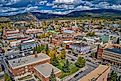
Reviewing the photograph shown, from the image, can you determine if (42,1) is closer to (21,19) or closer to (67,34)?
(21,19)

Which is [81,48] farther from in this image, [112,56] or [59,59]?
[112,56]

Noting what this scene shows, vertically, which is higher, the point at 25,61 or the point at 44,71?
the point at 25,61

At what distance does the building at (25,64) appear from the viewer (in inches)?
551

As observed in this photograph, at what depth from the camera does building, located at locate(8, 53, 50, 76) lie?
45.9 ft

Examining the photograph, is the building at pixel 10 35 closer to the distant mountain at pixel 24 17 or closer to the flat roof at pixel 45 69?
the flat roof at pixel 45 69

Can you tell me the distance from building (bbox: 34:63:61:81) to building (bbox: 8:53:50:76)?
0.44 metres

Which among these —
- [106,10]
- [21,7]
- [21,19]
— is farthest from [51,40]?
[21,7]

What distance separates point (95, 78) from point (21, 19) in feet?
90.5

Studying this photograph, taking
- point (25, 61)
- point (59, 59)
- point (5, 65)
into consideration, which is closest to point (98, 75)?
point (59, 59)

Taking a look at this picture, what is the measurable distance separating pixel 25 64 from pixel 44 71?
63.7 inches

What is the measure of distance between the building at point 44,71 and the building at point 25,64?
44cm

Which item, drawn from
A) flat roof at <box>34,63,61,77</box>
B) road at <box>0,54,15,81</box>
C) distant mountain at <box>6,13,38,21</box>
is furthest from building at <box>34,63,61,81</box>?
distant mountain at <box>6,13,38,21</box>

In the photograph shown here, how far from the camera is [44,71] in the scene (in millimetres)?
13445

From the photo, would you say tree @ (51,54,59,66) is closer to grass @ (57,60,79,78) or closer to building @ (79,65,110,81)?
grass @ (57,60,79,78)
